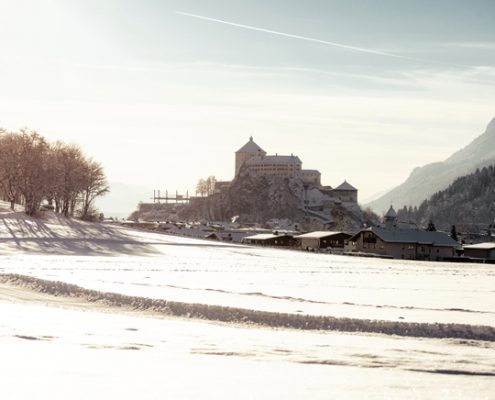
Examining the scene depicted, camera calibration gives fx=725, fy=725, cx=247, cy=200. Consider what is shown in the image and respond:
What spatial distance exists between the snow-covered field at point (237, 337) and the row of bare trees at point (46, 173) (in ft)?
248

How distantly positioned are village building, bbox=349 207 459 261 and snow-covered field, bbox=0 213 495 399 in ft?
311

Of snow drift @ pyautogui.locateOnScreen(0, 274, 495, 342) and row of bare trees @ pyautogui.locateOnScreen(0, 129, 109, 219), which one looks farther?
row of bare trees @ pyautogui.locateOnScreen(0, 129, 109, 219)

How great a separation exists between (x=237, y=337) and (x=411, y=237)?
126286mm

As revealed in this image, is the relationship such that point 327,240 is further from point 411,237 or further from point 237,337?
point 237,337

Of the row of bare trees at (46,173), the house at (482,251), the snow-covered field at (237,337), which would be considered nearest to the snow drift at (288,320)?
the snow-covered field at (237,337)

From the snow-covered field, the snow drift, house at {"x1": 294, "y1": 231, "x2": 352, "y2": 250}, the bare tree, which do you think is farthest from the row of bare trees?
the snow drift

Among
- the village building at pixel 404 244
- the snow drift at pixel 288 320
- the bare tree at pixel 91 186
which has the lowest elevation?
the snow drift at pixel 288 320

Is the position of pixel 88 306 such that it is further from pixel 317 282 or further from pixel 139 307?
Result: pixel 317 282

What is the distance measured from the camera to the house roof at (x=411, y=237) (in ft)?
476

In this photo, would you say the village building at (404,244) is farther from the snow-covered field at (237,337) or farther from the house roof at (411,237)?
the snow-covered field at (237,337)

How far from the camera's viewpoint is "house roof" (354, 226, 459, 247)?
145000mm

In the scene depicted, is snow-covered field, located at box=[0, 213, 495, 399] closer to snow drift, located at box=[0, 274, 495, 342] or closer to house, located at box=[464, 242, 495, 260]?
snow drift, located at box=[0, 274, 495, 342]

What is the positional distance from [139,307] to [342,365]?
51.2 ft

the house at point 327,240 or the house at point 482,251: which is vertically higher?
the house at point 327,240
